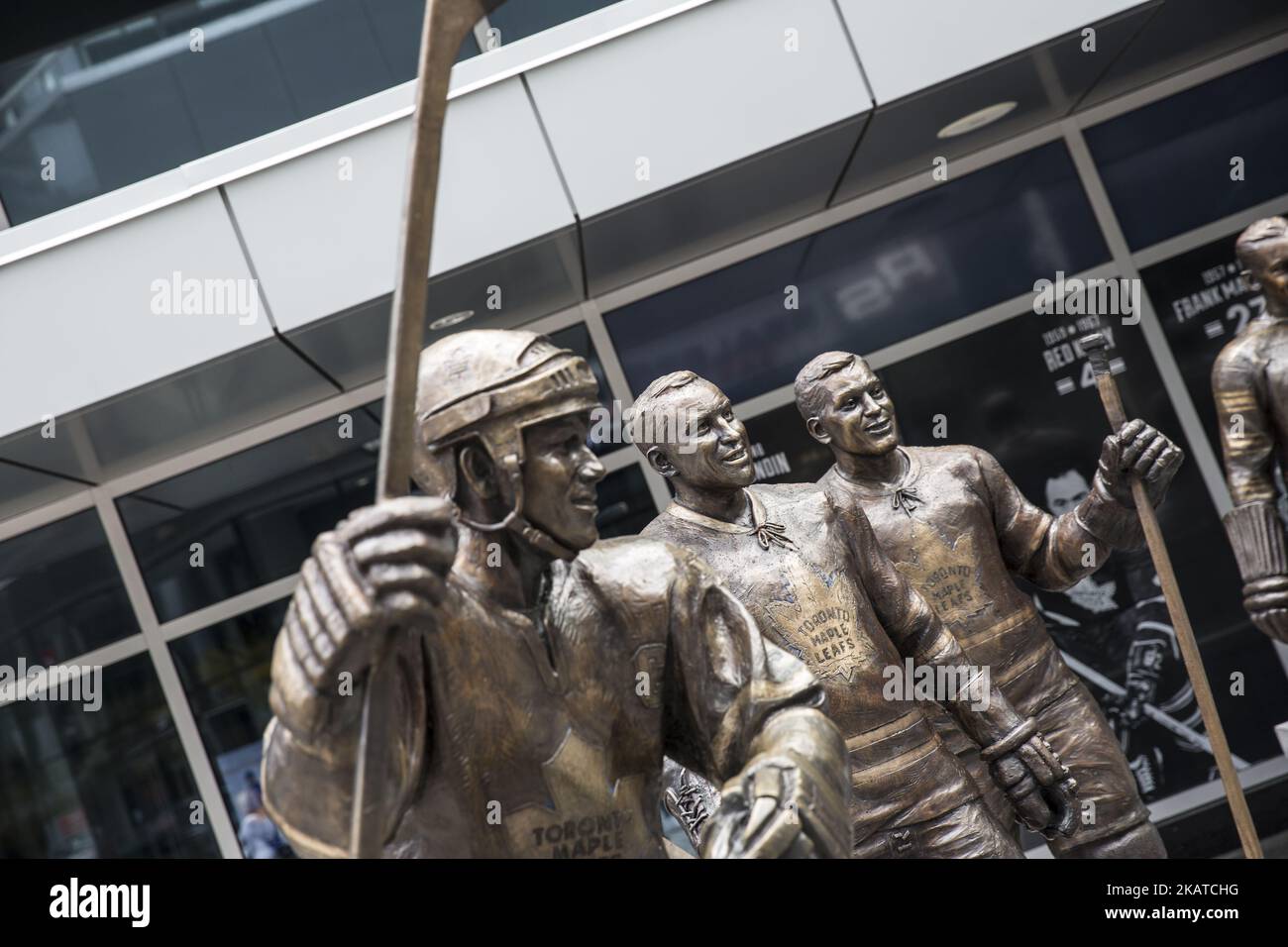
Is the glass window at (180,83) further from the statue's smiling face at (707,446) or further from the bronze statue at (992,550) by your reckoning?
the statue's smiling face at (707,446)

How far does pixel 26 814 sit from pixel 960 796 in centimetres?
587

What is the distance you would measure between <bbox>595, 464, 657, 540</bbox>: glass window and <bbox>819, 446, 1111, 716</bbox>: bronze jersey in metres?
3.14

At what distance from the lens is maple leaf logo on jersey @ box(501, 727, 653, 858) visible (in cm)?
226

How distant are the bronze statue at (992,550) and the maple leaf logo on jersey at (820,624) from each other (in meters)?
0.81

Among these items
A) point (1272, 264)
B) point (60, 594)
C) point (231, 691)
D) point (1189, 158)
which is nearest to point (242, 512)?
point (231, 691)

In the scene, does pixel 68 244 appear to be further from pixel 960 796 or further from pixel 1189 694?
pixel 1189 694

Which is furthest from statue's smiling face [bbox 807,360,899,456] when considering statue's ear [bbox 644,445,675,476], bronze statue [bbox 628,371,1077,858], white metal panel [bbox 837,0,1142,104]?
white metal panel [bbox 837,0,1142,104]

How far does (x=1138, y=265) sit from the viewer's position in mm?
8469

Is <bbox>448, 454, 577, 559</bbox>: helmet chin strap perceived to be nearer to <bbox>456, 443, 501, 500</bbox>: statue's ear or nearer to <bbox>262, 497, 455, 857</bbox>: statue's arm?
<bbox>456, 443, 501, 500</bbox>: statue's ear

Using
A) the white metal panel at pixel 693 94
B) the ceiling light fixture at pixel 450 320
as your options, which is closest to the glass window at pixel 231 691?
the ceiling light fixture at pixel 450 320

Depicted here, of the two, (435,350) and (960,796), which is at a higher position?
(435,350)

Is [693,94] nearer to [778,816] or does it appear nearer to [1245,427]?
[1245,427]

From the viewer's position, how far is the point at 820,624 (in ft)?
13.4

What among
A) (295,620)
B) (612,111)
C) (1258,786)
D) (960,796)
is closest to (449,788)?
(295,620)
